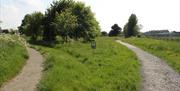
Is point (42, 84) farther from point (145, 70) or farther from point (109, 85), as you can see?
point (145, 70)

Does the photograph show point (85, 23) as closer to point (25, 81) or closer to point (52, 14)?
point (52, 14)

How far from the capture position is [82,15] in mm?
71375

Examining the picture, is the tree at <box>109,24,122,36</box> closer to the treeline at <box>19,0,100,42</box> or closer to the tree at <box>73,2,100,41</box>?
the treeline at <box>19,0,100,42</box>

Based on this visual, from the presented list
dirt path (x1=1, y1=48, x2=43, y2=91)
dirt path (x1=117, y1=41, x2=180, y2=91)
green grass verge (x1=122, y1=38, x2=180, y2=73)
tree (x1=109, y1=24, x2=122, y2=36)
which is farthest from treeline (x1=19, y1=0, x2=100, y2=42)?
tree (x1=109, y1=24, x2=122, y2=36)

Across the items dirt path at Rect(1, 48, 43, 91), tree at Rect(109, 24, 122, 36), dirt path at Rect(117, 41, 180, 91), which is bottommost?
tree at Rect(109, 24, 122, 36)

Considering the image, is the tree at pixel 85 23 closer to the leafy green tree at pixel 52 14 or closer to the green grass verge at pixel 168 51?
the leafy green tree at pixel 52 14

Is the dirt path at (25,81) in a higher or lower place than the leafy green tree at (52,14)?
lower

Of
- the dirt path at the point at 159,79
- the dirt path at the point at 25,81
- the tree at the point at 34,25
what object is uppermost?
the tree at the point at 34,25

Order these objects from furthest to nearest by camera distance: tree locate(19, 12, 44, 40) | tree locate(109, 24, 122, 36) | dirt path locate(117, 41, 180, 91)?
tree locate(109, 24, 122, 36) → tree locate(19, 12, 44, 40) → dirt path locate(117, 41, 180, 91)

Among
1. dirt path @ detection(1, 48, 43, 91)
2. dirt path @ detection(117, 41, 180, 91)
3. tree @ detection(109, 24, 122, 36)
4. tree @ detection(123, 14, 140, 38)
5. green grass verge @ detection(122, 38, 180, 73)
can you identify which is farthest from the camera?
tree @ detection(109, 24, 122, 36)

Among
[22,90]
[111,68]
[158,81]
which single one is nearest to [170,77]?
[158,81]

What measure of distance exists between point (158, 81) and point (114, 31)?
139m

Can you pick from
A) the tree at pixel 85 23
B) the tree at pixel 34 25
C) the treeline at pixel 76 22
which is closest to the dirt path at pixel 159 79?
the treeline at pixel 76 22

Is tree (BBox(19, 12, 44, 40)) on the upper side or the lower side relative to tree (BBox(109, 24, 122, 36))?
upper
